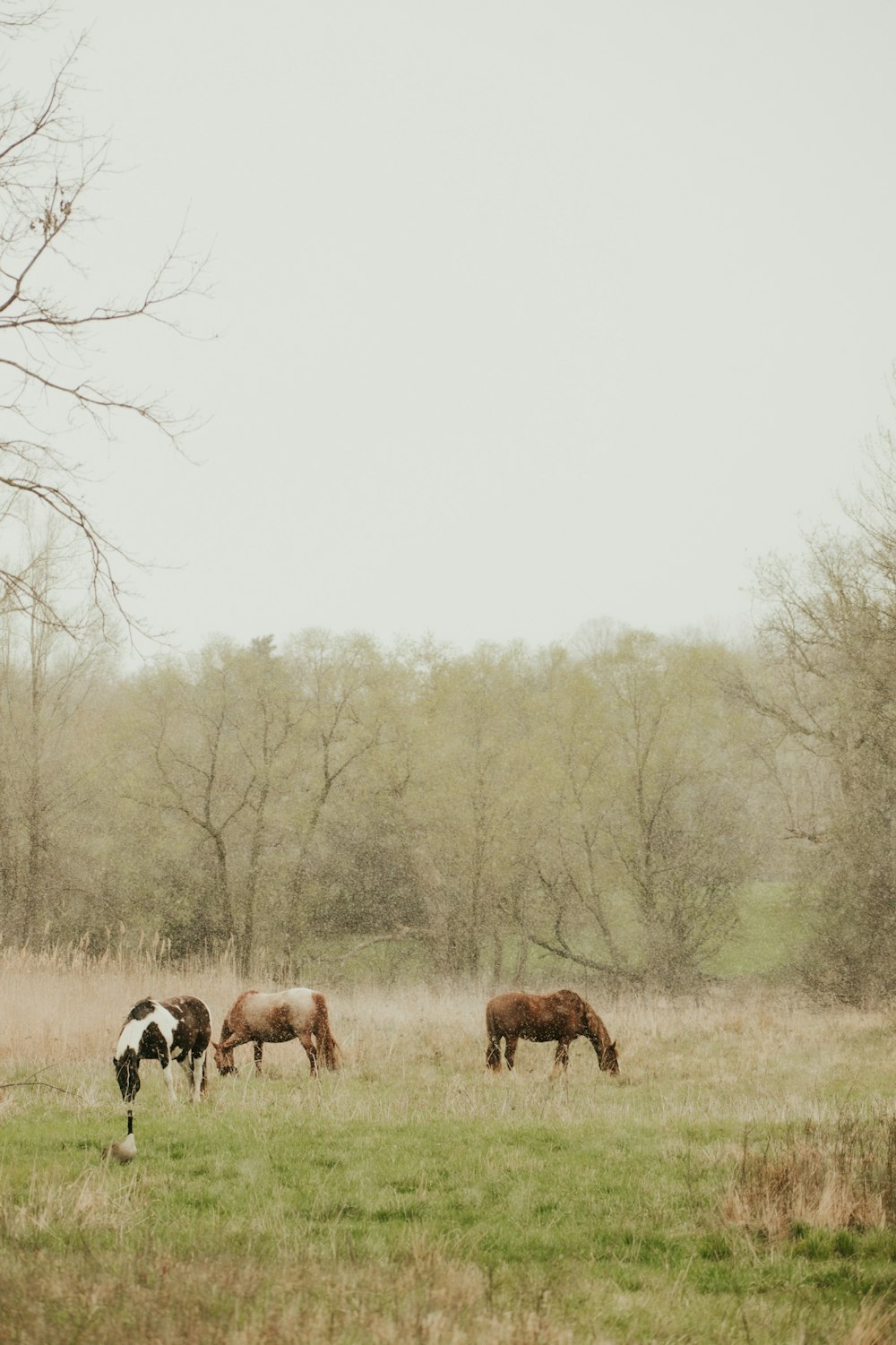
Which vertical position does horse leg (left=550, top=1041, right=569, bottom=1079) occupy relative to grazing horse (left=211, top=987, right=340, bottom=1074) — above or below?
below

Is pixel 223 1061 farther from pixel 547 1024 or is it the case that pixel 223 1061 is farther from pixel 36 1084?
pixel 547 1024

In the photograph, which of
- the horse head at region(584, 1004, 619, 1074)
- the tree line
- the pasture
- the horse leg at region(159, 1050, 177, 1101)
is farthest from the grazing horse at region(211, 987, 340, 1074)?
the tree line

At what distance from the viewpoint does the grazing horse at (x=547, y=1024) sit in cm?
1230

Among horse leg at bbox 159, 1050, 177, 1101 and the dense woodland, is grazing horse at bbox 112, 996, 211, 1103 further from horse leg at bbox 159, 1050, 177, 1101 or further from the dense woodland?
the dense woodland

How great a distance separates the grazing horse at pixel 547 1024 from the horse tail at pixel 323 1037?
6.54 ft

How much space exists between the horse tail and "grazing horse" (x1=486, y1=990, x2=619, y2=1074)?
1992 mm

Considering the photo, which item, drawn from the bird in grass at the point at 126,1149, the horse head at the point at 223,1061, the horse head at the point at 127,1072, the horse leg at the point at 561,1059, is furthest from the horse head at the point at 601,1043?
the bird in grass at the point at 126,1149

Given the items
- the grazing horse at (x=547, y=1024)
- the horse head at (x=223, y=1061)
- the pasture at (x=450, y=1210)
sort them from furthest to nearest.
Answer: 1. the grazing horse at (x=547, y=1024)
2. the horse head at (x=223, y=1061)
3. the pasture at (x=450, y=1210)

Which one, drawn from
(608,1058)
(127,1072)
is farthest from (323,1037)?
(608,1058)

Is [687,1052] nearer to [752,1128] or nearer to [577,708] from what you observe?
[752,1128]

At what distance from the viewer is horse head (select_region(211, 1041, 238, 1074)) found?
11.5 metres

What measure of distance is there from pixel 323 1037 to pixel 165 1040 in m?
2.84

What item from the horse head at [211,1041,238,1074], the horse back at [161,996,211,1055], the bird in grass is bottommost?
the horse head at [211,1041,238,1074]

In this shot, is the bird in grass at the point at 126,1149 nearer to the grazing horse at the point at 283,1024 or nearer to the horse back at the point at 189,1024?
the horse back at the point at 189,1024
